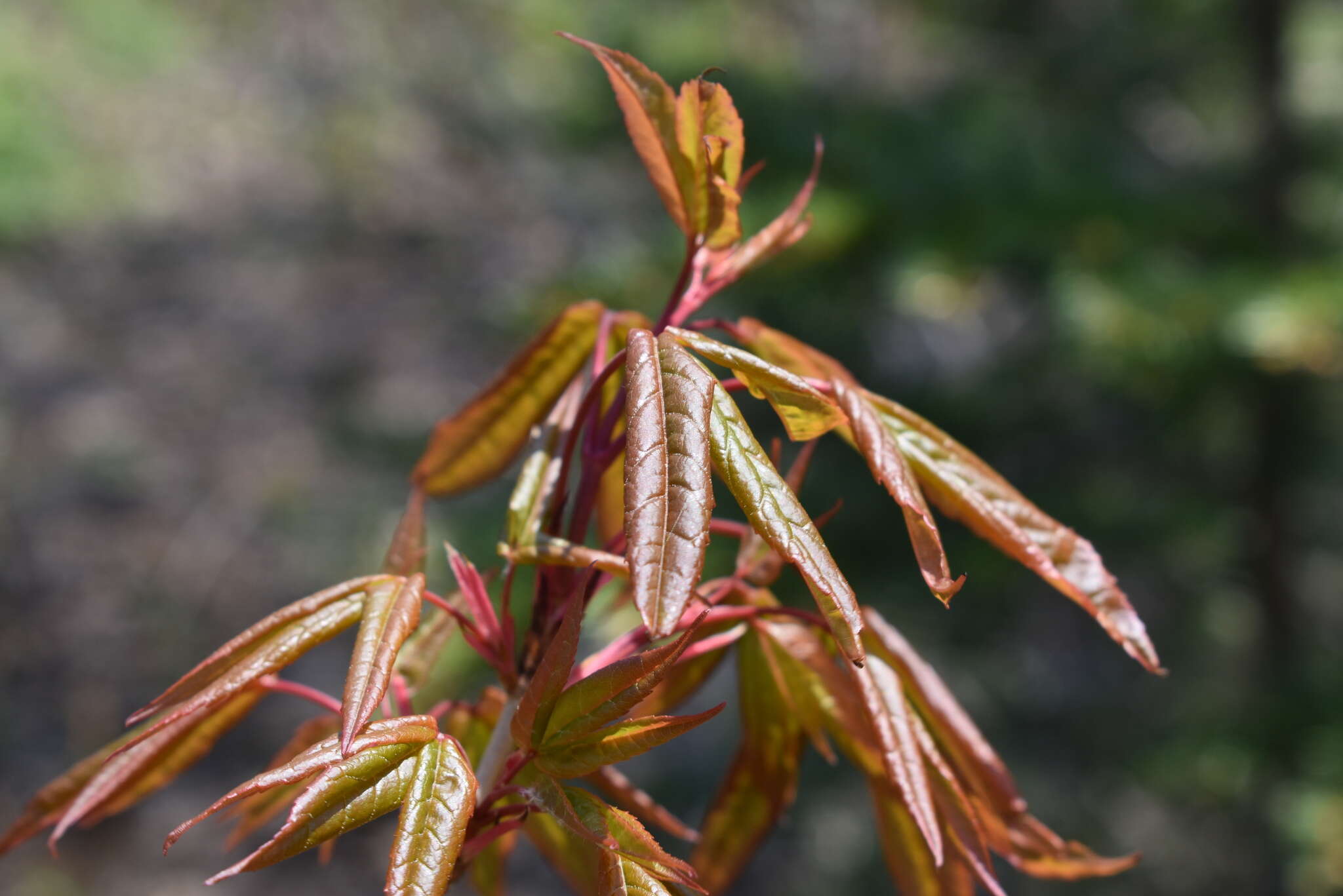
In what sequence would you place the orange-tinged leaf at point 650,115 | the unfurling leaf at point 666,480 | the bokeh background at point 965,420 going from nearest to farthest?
the unfurling leaf at point 666,480, the orange-tinged leaf at point 650,115, the bokeh background at point 965,420

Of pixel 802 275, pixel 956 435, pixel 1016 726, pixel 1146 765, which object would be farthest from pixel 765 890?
pixel 802 275

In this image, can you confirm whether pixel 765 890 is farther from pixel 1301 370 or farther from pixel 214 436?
pixel 214 436

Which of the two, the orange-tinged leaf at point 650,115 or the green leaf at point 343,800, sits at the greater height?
the orange-tinged leaf at point 650,115

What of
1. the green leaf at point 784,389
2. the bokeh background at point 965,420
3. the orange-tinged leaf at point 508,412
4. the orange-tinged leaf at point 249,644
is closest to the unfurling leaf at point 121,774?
the orange-tinged leaf at point 249,644

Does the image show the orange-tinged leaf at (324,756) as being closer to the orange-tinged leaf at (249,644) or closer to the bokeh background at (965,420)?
the orange-tinged leaf at (249,644)

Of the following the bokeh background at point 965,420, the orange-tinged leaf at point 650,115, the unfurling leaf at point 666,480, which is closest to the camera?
the unfurling leaf at point 666,480

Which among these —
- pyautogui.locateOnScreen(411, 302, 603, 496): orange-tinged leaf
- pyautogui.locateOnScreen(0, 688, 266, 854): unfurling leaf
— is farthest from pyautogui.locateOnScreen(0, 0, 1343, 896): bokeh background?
pyautogui.locateOnScreen(0, 688, 266, 854): unfurling leaf

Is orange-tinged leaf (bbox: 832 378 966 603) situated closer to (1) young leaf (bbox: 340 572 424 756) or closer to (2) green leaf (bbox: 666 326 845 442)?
(2) green leaf (bbox: 666 326 845 442)
